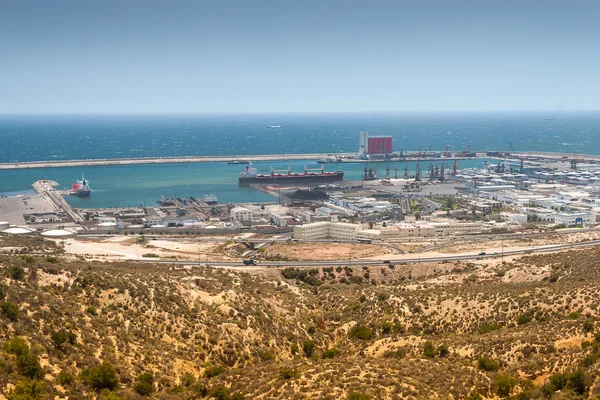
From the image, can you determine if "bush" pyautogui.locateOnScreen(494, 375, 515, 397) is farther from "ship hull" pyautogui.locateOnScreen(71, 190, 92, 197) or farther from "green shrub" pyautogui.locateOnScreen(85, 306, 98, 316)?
"ship hull" pyautogui.locateOnScreen(71, 190, 92, 197)

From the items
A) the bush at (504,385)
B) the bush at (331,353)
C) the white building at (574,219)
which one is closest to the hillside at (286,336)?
the bush at (504,385)

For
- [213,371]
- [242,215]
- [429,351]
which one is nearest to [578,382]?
[429,351]

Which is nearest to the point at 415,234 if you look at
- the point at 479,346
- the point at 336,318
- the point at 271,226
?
the point at 271,226

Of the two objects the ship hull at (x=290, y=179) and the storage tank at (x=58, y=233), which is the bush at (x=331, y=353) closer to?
the storage tank at (x=58, y=233)

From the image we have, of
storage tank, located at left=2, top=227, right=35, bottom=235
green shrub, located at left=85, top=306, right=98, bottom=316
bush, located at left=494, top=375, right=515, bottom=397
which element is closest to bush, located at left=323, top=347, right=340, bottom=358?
bush, located at left=494, top=375, right=515, bottom=397

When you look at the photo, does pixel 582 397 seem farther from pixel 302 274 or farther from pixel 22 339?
pixel 302 274
